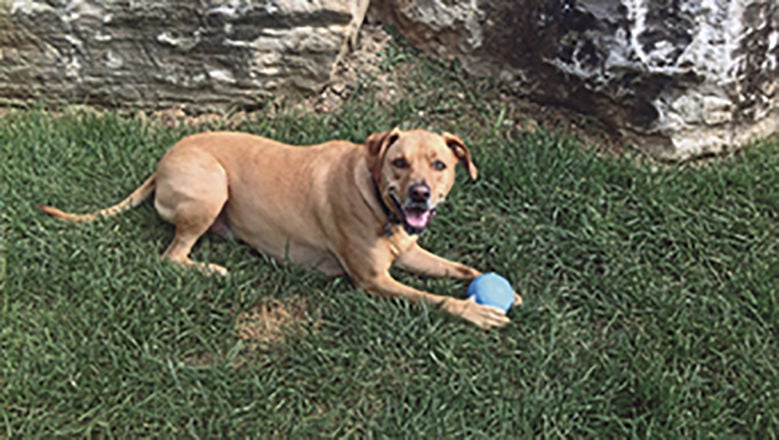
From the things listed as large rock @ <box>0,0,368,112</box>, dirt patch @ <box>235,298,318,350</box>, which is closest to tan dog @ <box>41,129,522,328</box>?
dirt patch @ <box>235,298,318,350</box>

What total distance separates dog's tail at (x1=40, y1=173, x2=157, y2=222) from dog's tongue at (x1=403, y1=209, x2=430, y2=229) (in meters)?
1.48

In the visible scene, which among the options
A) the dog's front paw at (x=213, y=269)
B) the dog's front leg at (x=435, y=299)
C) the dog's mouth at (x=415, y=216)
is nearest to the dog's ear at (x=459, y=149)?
the dog's mouth at (x=415, y=216)

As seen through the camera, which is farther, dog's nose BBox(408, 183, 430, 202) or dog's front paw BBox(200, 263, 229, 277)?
dog's front paw BBox(200, 263, 229, 277)

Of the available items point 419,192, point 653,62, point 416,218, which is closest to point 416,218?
point 416,218

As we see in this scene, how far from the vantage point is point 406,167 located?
3707 millimetres

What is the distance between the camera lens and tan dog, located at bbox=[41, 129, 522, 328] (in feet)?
12.3

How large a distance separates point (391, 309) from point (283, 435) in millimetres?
839

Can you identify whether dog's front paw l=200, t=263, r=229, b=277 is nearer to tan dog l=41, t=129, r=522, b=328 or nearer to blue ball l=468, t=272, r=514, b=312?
tan dog l=41, t=129, r=522, b=328

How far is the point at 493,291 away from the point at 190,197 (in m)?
1.57

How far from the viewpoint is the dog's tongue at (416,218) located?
3.67 meters

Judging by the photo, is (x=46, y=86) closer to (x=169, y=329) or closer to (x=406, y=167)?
(x=169, y=329)

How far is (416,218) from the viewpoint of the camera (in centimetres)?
368

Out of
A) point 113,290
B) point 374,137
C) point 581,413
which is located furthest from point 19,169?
point 581,413

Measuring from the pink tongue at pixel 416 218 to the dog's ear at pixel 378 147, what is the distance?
241mm
